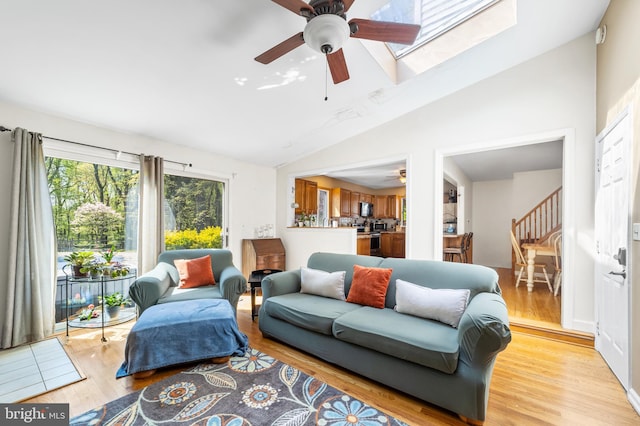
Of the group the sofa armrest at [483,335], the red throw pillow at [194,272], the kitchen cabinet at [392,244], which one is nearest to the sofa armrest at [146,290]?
the red throw pillow at [194,272]

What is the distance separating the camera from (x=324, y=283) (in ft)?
9.45

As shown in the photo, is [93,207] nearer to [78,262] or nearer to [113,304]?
[78,262]

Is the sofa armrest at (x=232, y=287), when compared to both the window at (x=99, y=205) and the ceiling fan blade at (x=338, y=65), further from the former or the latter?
the ceiling fan blade at (x=338, y=65)

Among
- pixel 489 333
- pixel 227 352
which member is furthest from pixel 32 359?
pixel 489 333

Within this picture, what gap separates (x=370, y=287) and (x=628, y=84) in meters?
2.51

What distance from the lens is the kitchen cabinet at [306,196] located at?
19.0ft

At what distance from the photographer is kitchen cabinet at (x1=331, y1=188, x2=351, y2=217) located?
6938 millimetres

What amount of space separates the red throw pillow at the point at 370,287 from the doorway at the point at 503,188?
5.94 feet

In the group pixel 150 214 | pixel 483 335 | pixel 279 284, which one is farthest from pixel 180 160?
pixel 483 335

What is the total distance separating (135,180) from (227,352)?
105 inches

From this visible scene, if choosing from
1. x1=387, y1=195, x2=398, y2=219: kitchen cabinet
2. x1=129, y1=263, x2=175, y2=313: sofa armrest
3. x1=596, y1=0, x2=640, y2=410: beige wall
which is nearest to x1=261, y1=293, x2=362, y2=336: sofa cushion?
x1=129, y1=263, x2=175, y2=313: sofa armrest

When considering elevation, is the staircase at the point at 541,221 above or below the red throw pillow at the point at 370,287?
above

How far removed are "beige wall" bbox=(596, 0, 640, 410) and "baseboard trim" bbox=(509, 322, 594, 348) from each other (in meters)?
1.00

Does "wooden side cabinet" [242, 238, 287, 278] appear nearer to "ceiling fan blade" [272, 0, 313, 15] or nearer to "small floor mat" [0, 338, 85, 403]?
"small floor mat" [0, 338, 85, 403]
